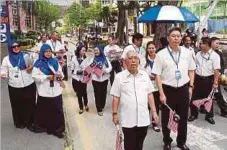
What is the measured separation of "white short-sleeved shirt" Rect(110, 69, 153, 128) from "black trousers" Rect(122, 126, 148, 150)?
0.07 metres

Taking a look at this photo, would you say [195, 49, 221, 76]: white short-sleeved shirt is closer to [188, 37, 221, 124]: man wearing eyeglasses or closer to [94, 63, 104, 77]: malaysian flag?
[188, 37, 221, 124]: man wearing eyeglasses

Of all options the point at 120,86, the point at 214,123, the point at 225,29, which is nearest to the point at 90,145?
the point at 120,86

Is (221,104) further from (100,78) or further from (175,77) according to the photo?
(175,77)

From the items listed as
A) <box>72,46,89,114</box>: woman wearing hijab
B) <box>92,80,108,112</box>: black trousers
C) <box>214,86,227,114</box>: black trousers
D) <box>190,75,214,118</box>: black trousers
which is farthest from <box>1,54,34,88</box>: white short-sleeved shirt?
<box>214,86,227,114</box>: black trousers

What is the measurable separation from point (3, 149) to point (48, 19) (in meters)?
82.4

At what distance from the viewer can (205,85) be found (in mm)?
8359

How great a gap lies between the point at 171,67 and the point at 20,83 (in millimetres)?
3105

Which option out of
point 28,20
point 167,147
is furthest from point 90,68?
point 28,20

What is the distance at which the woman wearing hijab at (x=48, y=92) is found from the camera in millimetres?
7246

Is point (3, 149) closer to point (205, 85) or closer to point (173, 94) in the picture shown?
point (173, 94)

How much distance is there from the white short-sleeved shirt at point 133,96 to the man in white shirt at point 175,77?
0.92 meters

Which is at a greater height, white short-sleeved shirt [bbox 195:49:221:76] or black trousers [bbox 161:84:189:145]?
white short-sleeved shirt [bbox 195:49:221:76]

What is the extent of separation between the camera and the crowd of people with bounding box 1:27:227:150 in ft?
16.7

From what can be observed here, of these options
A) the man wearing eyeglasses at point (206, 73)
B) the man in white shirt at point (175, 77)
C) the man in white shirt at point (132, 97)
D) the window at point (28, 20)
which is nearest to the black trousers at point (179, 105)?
the man in white shirt at point (175, 77)
